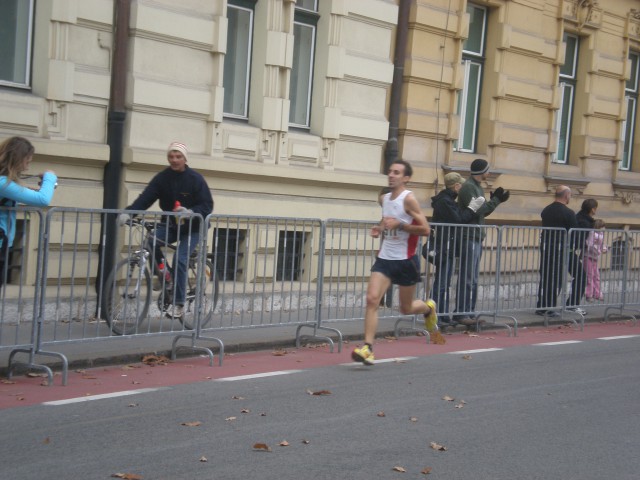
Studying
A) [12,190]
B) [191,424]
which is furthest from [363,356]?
[12,190]

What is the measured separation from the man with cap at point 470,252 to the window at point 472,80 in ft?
16.4

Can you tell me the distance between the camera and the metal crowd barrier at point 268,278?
9.12 meters

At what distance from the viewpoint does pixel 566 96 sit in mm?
→ 22203

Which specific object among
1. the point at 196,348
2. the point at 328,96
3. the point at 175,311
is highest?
the point at 328,96

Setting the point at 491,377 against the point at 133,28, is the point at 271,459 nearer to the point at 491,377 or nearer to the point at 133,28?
the point at 491,377

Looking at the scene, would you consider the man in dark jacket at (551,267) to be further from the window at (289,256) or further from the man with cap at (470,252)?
the window at (289,256)

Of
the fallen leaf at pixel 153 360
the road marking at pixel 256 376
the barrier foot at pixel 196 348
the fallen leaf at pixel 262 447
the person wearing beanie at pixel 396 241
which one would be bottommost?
the fallen leaf at pixel 153 360

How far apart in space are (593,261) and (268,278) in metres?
6.38

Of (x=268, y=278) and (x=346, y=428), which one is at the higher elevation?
(x=268, y=278)

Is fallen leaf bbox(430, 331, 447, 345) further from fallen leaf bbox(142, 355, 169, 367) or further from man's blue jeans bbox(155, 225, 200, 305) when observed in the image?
fallen leaf bbox(142, 355, 169, 367)

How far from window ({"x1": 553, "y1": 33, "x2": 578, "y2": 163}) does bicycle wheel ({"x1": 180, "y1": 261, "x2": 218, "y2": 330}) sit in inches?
479

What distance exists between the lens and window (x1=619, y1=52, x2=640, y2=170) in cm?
2383

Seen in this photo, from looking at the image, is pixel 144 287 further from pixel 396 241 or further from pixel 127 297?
pixel 396 241

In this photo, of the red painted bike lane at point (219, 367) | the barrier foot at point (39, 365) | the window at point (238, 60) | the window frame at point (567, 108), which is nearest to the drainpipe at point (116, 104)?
the window at point (238, 60)
